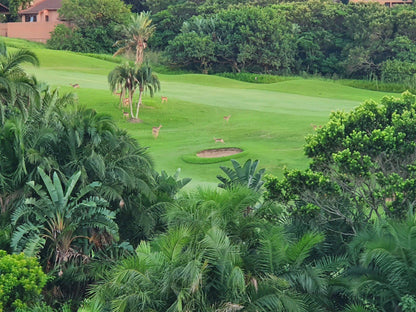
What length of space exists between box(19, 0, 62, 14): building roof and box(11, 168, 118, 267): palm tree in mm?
65734

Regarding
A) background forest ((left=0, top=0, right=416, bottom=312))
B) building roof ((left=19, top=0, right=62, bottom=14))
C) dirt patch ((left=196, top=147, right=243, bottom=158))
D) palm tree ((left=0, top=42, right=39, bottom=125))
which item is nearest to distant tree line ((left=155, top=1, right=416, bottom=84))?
building roof ((left=19, top=0, right=62, bottom=14))

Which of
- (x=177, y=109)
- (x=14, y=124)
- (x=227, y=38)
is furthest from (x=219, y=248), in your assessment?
(x=227, y=38)

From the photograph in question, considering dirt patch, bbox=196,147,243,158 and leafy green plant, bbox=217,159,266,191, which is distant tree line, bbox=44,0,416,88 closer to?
dirt patch, bbox=196,147,243,158

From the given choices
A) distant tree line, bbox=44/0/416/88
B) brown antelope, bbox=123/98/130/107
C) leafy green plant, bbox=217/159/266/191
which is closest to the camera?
leafy green plant, bbox=217/159/266/191

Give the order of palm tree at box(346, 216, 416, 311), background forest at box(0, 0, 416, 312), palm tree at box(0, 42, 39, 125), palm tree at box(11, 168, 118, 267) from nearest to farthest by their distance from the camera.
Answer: background forest at box(0, 0, 416, 312) → palm tree at box(346, 216, 416, 311) → palm tree at box(11, 168, 118, 267) → palm tree at box(0, 42, 39, 125)

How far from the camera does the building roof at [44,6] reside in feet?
264

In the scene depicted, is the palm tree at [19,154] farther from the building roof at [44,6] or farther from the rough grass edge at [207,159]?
the building roof at [44,6]

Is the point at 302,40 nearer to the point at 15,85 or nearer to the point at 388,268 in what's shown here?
the point at 15,85

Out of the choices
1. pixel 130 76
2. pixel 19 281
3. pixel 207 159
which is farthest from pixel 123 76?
pixel 19 281

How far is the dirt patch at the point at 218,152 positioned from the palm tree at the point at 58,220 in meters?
15.9

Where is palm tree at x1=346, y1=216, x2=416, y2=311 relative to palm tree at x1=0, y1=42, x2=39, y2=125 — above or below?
below

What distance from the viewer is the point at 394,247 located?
14.4 metres

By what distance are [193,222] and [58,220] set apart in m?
4.41

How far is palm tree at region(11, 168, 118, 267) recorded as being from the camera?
1728 cm
